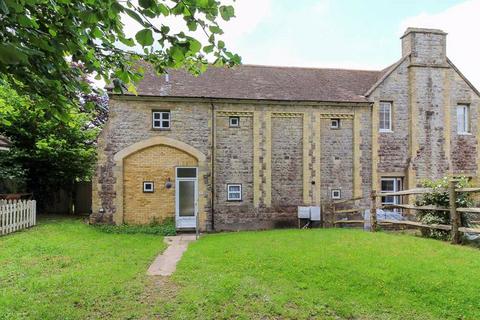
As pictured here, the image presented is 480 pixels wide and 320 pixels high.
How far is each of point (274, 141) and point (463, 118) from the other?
977 cm

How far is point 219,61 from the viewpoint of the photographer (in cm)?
457

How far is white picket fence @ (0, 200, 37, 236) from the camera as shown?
13086 millimetres

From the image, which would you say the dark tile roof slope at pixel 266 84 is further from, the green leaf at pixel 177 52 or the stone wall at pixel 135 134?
the green leaf at pixel 177 52

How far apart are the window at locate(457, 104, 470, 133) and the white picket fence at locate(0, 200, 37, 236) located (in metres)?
19.9

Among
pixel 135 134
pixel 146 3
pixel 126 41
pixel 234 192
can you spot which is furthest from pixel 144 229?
pixel 146 3

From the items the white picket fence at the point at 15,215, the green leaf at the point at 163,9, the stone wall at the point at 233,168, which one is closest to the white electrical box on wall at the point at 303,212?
the stone wall at the point at 233,168

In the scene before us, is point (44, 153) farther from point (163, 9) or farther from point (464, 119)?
point (464, 119)

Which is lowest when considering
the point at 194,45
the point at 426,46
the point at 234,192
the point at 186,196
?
the point at 186,196

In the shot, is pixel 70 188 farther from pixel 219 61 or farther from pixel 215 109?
pixel 219 61

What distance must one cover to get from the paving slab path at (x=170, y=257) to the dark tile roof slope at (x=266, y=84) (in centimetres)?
635

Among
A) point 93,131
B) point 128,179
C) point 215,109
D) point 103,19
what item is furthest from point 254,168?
point 103,19

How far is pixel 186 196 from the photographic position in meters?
16.9

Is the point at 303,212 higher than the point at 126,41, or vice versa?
the point at 126,41

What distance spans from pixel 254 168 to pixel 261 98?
3.23 metres
